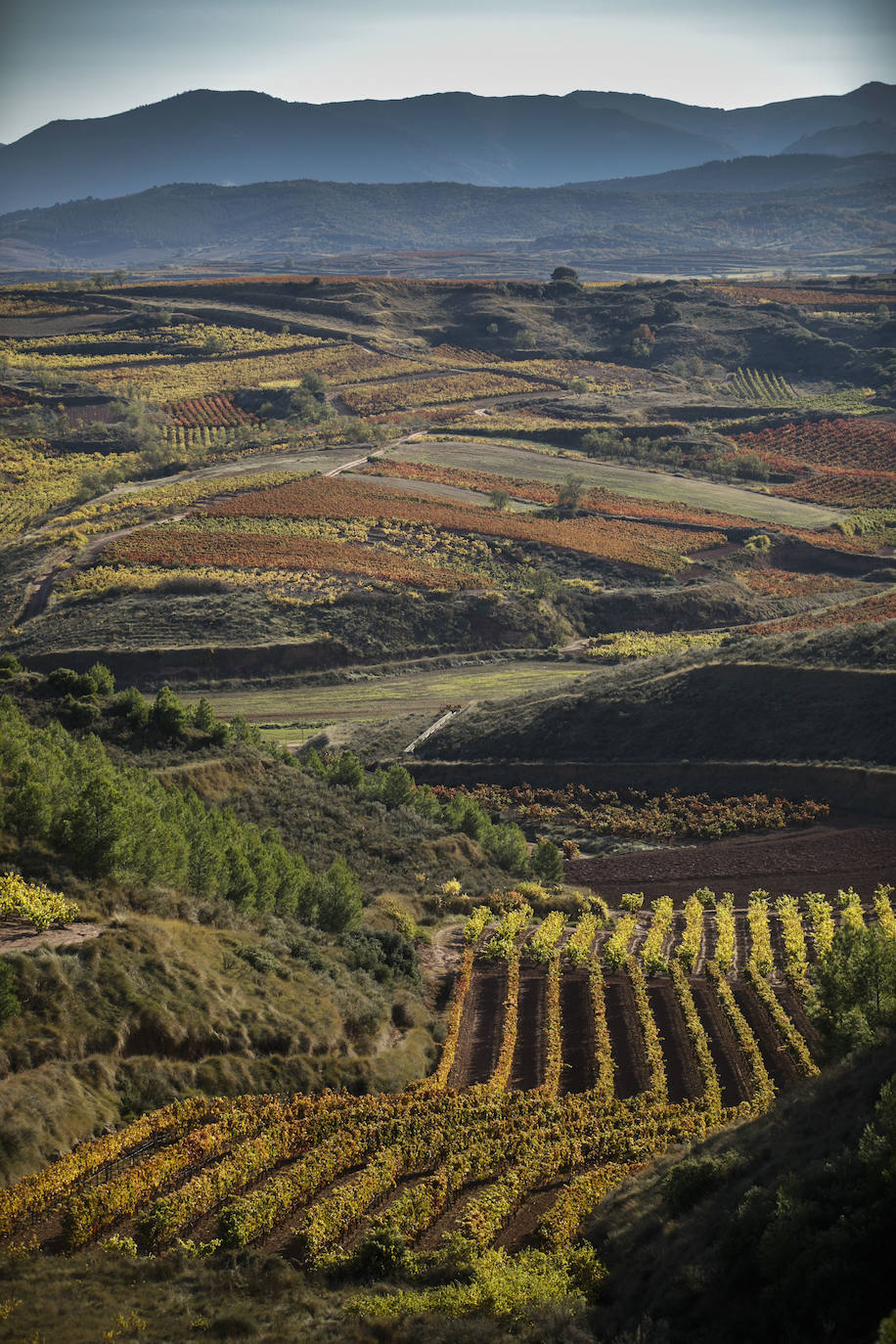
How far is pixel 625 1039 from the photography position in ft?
106

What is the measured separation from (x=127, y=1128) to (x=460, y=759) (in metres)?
44.8

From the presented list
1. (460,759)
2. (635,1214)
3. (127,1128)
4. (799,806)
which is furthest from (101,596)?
(635,1214)

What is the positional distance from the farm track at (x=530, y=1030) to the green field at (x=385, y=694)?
35.7 metres

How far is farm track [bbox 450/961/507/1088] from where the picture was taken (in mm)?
30594

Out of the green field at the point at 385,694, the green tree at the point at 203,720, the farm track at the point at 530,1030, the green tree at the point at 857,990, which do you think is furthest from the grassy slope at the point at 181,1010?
the green field at the point at 385,694

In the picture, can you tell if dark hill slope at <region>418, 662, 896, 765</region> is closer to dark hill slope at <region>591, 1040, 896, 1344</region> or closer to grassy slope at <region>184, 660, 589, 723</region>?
grassy slope at <region>184, 660, 589, 723</region>

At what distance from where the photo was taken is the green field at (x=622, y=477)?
11906cm

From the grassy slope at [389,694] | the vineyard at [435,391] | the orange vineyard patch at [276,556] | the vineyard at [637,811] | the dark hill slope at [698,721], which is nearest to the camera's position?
the vineyard at [637,811]

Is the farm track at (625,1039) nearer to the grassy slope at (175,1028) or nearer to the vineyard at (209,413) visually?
the grassy slope at (175,1028)

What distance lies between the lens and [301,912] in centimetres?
3847

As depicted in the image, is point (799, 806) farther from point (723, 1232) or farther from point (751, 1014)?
point (723, 1232)

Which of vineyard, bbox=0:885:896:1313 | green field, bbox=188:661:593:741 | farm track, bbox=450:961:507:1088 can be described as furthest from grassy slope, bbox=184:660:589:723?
farm track, bbox=450:961:507:1088

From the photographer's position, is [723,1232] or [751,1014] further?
[751,1014]

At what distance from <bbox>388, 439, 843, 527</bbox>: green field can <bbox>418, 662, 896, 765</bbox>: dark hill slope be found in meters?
54.8
